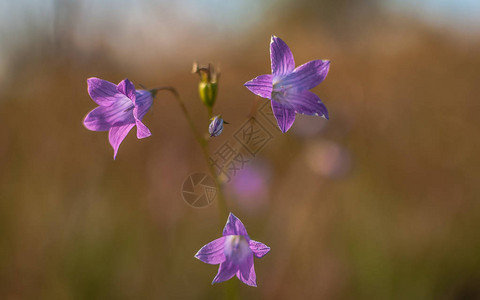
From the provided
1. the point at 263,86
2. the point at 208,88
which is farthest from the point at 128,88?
the point at 263,86

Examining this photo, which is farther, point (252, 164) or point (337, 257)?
point (252, 164)

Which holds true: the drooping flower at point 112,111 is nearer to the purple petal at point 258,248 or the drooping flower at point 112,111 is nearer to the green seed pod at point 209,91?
the green seed pod at point 209,91

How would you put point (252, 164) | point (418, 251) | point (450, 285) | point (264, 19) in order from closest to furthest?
point (450, 285), point (418, 251), point (252, 164), point (264, 19)

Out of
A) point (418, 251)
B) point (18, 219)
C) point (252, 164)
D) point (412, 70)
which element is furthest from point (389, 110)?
point (18, 219)

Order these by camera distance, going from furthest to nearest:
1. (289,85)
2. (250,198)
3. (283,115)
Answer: (250,198) < (289,85) < (283,115)

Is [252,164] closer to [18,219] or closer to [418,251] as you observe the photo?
[418,251]

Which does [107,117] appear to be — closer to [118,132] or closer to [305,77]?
[118,132]

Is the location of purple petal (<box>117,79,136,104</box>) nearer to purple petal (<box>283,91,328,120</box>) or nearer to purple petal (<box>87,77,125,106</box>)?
purple petal (<box>87,77,125,106</box>)
